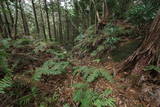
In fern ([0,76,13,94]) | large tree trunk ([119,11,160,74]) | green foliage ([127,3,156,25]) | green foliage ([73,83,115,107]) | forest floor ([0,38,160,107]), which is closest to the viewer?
fern ([0,76,13,94])

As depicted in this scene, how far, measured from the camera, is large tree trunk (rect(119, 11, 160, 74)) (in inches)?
104

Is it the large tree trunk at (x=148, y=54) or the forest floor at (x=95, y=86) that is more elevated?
the large tree trunk at (x=148, y=54)

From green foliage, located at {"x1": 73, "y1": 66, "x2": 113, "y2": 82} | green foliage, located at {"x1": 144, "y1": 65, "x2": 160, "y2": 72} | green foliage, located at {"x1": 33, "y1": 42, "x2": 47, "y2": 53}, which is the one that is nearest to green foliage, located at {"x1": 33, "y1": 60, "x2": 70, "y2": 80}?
green foliage, located at {"x1": 73, "y1": 66, "x2": 113, "y2": 82}

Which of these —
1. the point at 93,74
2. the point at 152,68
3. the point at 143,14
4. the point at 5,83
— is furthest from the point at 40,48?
the point at 143,14

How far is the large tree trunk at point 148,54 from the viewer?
264 cm

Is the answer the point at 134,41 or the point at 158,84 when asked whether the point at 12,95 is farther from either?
the point at 134,41

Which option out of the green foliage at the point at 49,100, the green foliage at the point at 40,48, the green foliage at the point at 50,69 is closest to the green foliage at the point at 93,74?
the green foliage at the point at 50,69

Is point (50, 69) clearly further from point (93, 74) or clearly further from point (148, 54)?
point (148, 54)

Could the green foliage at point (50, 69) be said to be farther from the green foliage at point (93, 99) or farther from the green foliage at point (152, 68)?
the green foliage at point (152, 68)

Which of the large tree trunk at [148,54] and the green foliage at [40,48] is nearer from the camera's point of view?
the large tree trunk at [148,54]

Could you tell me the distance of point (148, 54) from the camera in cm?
274

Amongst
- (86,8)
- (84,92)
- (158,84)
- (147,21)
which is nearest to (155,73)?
(158,84)

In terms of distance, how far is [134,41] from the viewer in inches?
166

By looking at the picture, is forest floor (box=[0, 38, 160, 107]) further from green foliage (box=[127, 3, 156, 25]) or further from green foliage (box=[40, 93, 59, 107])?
green foliage (box=[127, 3, 156, 25])
